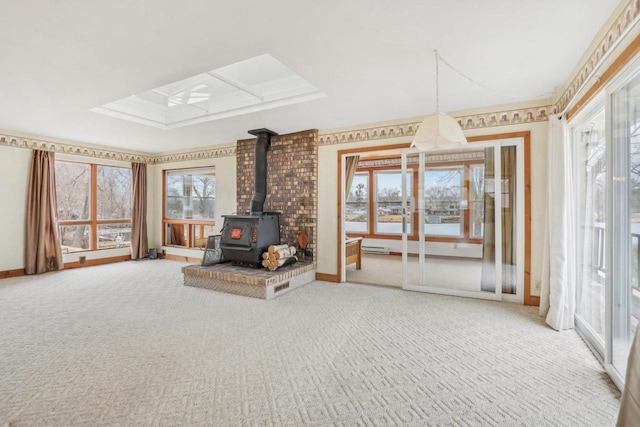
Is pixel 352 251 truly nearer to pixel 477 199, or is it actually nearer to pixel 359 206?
pixel 477 199

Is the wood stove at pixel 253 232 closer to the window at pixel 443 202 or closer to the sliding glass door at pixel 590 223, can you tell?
the window at pixel 443 202

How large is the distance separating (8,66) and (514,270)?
5411mm

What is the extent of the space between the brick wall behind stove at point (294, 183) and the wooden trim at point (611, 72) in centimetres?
311

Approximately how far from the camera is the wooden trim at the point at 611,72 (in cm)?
166

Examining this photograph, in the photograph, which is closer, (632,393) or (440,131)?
(632,393)

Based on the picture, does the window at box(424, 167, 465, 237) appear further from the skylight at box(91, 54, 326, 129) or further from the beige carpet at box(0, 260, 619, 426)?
the skylight at box(91, 54, 326, 129)

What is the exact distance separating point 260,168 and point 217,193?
1.36 meters

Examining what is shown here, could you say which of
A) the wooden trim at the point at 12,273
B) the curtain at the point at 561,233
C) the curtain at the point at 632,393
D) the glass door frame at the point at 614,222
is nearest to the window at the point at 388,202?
the curtain at the point at 561,233

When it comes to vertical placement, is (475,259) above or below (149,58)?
below

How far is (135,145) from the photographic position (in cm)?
573

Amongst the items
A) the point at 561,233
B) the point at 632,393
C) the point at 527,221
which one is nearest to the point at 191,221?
the point at 527,221

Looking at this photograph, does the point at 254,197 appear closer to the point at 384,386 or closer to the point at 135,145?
the point at 135,145

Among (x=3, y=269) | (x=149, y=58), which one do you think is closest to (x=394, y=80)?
(x=149, y=58)

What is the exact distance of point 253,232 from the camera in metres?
4.21
